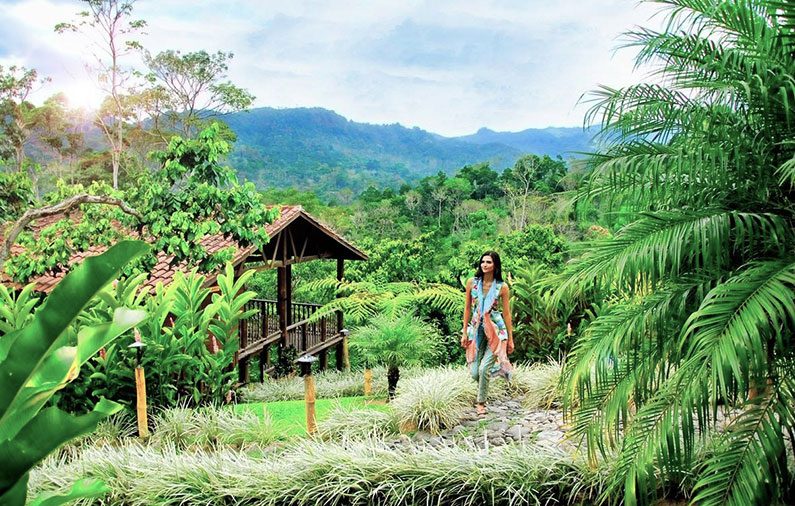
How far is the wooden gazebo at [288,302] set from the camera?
41.2 ft

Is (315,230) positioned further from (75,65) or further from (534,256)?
(75,65)

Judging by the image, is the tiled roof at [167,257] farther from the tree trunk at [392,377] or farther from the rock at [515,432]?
the rock at [515,432]

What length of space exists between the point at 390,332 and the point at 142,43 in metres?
25.6

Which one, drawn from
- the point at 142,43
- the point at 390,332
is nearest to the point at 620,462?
Result: the point at 390,332

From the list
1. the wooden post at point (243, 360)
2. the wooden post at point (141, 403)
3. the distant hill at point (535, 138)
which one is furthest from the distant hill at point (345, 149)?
the wooden post at point (141, 403)

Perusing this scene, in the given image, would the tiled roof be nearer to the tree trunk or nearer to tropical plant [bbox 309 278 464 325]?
tropical plant [bbox 309 278 464 325]

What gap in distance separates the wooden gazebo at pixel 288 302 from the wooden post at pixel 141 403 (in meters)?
5.05

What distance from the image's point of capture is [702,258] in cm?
395

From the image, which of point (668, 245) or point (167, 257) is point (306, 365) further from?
point (167, 257)

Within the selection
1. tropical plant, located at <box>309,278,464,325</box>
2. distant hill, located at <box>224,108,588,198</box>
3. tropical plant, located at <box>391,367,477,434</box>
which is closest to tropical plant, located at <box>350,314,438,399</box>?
tropical plant, located at <box>309,278,464,325</box>

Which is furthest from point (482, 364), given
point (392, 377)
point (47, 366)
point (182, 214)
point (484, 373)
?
point (47, 366)

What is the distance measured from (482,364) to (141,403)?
3275 mm

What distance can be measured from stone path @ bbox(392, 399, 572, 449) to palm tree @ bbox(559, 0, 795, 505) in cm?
106

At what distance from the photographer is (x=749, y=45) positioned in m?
3.95
